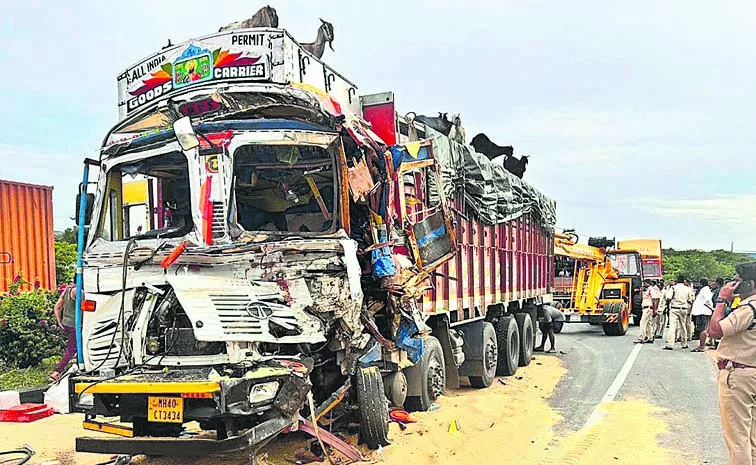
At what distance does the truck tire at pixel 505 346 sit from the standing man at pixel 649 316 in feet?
22.4

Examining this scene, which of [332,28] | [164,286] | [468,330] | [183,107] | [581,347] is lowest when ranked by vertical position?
[581,347]

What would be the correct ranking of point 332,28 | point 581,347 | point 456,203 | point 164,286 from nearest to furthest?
point 164,286 < point 332,28 < point 456,203 < point 581,347

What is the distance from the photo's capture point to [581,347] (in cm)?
1534

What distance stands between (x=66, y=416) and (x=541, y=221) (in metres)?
8.95

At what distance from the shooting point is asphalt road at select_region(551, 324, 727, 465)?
6984 mm

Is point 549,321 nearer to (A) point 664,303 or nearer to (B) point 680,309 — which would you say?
(B) point 680,309

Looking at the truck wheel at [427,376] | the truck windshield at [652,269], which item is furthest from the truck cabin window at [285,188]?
the truck windshield at [652,269]

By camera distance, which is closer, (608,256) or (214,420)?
(214,420)

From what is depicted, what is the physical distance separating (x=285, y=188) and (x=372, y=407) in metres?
2.06

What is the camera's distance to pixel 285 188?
617 cm

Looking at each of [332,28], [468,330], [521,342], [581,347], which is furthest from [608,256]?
[332,28]

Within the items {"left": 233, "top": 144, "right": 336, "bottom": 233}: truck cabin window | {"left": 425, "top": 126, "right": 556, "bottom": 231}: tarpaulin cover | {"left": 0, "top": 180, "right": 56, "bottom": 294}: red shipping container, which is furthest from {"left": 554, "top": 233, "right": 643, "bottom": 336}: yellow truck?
{"left": 233, "top": 144, "right": 336, "bottom": 233}: truck cabin window

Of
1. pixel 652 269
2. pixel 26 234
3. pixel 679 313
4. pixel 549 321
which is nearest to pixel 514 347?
pixel 549 321

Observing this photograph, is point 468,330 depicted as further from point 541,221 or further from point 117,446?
point 117,446
